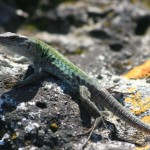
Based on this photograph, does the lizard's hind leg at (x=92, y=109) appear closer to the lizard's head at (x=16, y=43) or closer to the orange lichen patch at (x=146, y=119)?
the orange lichen patch at (x=146, y=119)

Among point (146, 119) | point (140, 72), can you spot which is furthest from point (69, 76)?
point (140, 72)

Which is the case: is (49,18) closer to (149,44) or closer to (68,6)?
(68,6)

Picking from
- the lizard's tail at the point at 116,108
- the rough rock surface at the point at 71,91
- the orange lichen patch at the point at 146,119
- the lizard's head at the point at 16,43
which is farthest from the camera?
the lizard's head at the point at 16,43

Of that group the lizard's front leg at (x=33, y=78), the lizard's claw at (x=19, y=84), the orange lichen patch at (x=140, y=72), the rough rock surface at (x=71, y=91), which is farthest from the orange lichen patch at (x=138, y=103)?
the lizard's claw at (x=19, y=84)

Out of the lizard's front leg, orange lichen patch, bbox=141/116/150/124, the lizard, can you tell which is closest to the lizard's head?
the lizard

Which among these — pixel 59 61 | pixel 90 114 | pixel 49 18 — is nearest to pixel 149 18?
pixel 49 18

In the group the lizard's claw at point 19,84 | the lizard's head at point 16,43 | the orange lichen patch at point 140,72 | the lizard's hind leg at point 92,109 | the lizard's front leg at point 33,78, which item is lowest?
the lizard's hind leg at point 92,109
